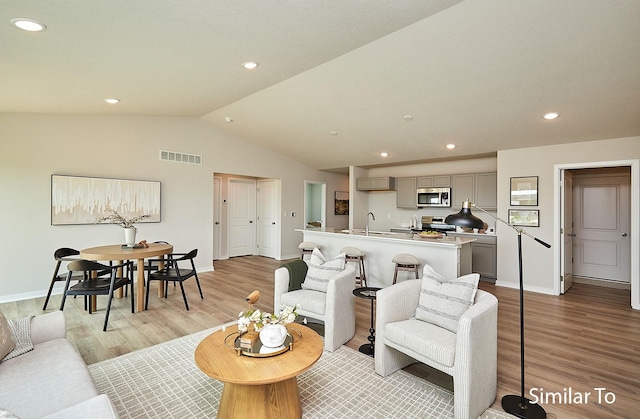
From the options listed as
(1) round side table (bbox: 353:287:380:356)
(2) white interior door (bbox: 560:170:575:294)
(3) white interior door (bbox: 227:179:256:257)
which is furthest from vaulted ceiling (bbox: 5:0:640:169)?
(3) white interior door (bbox: 227:179:256:257)

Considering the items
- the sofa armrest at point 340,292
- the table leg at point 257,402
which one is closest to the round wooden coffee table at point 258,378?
the table leg at point 257,402

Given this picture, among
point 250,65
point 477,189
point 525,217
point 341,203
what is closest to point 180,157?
point 250,65

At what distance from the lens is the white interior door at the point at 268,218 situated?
7.79 m

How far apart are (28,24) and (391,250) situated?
4.50 meters

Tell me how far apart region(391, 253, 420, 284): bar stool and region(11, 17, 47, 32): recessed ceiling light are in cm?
418

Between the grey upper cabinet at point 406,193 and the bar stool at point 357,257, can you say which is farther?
the grey upper cabinet at point 406,193

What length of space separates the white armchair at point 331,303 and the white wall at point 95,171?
136 inches

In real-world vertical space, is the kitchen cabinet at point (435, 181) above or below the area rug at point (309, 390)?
above

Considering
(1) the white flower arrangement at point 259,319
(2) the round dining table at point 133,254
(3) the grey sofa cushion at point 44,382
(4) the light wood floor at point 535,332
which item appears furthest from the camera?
(2) the round dining table at point 133,254

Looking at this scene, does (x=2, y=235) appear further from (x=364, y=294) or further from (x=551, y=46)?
(x=551, y=46)

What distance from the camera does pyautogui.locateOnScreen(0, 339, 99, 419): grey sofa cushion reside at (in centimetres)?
142

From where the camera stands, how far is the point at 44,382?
1.57 m

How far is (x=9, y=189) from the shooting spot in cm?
423

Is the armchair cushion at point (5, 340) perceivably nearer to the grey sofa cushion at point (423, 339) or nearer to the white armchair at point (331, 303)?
the white armchair at point (331, 303)
